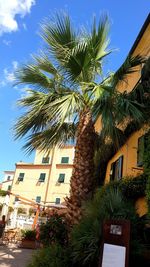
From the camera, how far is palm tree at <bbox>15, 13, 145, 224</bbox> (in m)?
8.28

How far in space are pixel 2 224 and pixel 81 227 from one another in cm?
1175

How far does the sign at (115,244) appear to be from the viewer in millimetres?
4898

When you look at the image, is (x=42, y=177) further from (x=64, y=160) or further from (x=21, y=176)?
(x=64, y=160)

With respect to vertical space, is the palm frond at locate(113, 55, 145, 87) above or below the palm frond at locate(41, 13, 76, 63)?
below

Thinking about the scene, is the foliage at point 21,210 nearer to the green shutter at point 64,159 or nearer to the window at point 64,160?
the window at point 64,160

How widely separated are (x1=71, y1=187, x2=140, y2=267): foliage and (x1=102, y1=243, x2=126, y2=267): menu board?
52.6 inches

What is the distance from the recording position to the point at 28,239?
16578 millimetres

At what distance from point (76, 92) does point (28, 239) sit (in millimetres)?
10546

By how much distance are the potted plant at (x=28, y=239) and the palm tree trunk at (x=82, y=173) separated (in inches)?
345

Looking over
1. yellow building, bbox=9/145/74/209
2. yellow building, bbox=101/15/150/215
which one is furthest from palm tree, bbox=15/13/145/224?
yellow building, bbox=9/145/74/209

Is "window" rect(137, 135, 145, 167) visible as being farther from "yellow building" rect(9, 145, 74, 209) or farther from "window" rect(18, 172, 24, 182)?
"window" rect(18, 172, 24, 182)

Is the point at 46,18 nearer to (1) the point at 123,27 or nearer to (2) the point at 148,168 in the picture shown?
(1) the point at 123,27

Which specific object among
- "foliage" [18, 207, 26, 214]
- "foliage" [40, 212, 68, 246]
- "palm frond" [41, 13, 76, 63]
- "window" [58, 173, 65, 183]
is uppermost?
"window" [58, 173, 65, 183]

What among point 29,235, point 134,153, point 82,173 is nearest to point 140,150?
point 134,153
